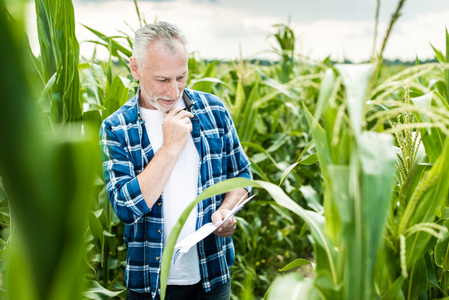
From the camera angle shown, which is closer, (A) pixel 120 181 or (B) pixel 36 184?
(B) pixel 36 184

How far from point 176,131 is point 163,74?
0.20 m

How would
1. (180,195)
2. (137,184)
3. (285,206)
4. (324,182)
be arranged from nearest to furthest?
(285,206) → (324,182) → (137,184) → (180,195)

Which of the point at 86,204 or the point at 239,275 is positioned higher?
the point at 86,204

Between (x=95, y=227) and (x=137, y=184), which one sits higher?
(x=137, y=184)

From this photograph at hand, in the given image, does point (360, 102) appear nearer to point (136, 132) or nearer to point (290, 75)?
point (136, 132)

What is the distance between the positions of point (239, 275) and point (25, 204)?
88.1 inches

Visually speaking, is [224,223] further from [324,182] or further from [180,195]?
[324,182]

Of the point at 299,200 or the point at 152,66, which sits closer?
the point at 152,66

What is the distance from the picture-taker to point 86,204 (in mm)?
196

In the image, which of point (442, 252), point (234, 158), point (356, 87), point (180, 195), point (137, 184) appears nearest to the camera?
point (356, 87)

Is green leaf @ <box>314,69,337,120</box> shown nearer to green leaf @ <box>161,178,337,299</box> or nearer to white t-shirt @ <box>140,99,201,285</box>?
green leaf @ <box>161,178,337,299</box>

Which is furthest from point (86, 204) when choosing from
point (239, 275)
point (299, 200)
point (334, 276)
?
point (299, 200)

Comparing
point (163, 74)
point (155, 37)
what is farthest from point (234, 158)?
point (155, 37)

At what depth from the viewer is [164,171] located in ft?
3.76
